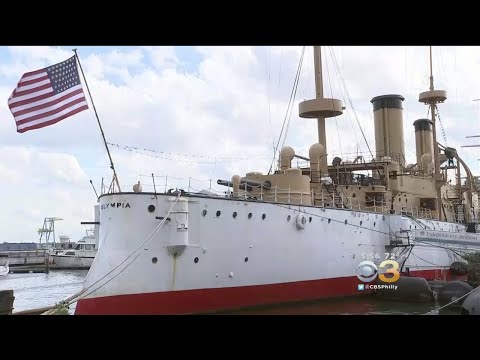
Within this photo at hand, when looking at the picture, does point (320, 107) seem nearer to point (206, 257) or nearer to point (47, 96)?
point (206, 257)

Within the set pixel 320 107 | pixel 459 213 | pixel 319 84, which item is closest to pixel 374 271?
pixel 320 107

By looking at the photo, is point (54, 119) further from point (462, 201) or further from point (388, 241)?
point (462, 201)

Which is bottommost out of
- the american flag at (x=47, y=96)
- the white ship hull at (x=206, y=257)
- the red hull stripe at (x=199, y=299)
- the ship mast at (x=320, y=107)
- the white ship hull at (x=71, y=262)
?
the white ship hull at (x=71, y=262)

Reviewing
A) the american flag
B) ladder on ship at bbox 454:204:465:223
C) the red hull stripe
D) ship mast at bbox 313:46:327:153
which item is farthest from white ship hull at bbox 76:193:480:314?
ladder on ship at bbox 454:204:465:223

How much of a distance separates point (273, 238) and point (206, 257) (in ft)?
9.36

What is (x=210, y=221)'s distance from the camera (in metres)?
15.4

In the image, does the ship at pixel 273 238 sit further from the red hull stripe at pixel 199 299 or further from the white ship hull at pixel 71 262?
the white ship hull at pixel 71 262

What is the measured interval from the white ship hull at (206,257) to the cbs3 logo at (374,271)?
7.86ft

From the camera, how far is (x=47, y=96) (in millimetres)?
12609

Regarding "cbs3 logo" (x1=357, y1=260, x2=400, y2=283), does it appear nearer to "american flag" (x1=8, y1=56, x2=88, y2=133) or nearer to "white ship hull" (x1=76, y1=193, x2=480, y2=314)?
"white ship hull" (x1=76, y1=193, x2=480, y2=314)

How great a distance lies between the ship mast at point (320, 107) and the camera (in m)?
24.2

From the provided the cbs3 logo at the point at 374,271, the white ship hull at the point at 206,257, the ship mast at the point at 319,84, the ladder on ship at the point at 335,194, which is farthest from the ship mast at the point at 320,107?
the white ship hull at the point at 206,257

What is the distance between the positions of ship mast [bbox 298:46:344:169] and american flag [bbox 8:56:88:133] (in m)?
13.6
